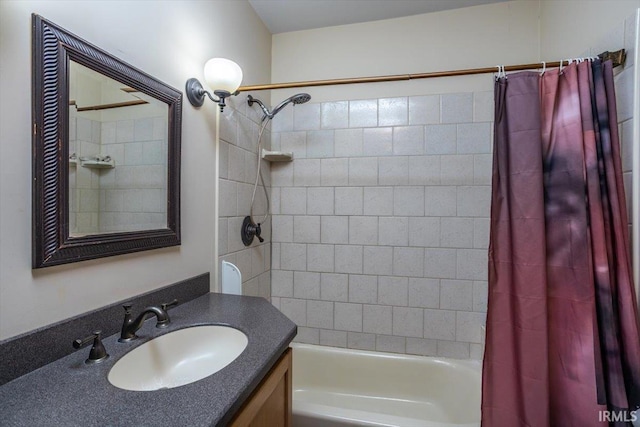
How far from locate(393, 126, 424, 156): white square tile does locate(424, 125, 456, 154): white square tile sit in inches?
1.5

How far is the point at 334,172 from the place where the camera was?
2.07 m

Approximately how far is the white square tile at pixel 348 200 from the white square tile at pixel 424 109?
23.0 inches

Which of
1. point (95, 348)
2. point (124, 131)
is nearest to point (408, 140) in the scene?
point (124, 131)

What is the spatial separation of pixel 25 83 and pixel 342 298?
186cm

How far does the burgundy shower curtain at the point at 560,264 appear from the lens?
1019mm

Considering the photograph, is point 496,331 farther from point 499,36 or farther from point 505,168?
point 499,36

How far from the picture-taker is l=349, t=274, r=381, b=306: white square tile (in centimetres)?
202

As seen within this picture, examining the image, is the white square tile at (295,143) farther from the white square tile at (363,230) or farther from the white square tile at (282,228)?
the white square tile at (363,230)

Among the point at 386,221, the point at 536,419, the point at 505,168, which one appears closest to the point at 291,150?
the point at 386,221

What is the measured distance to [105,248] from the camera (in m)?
0.94

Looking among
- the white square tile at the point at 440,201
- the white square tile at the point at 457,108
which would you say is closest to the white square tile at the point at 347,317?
the white square tile at the point at 440,201

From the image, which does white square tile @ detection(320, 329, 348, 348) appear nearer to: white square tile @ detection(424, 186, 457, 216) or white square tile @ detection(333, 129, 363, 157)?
white square tile @ detection(424, 186, 457, 216)

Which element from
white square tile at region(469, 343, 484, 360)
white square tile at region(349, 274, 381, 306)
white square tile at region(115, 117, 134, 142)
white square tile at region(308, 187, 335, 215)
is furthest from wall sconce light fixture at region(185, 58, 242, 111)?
white square tile at region(469, 343, 484, 360)

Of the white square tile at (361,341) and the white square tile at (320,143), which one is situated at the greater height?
the white square tile at (320,143)
